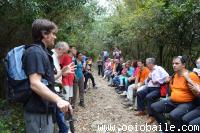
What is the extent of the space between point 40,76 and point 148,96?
5.51 m

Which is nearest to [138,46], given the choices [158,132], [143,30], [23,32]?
[143,30]

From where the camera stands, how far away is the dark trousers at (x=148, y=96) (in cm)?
798

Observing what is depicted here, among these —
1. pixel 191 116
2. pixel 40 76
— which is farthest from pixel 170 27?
pixel 40 76

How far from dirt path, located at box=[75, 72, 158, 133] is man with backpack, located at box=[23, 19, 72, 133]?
4359 millimetres

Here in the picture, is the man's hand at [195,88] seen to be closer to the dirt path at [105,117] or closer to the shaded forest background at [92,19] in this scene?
the dirt path at [105,117]

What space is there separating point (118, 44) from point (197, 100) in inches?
640

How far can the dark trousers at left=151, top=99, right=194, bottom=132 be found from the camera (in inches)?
235

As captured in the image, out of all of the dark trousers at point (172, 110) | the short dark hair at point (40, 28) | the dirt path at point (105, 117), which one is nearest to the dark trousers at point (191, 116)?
the dark trousers at point (172, 110)

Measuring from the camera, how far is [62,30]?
9.95 meters

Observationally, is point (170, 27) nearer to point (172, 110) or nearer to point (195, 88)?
point (172, 110)

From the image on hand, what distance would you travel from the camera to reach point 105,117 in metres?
8.67

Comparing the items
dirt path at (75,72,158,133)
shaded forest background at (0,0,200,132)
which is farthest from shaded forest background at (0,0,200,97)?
dirt path at (75,72,158,133)

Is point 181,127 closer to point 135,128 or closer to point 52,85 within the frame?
point 135,128

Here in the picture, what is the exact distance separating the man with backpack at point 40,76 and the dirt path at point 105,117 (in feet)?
14.3
